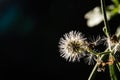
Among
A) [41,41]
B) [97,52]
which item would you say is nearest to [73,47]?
[97,52]

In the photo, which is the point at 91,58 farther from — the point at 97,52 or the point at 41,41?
the point at 41,41

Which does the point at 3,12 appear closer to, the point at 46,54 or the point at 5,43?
the point at 5,43

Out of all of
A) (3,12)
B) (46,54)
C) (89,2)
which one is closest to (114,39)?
(89,2)

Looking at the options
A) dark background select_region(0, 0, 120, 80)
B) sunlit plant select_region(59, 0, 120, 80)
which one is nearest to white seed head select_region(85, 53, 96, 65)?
sunlit plant select_region(59, 0, 120, 80)

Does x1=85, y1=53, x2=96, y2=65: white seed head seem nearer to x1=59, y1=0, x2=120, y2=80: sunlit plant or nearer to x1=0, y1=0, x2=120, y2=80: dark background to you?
x1=59, y1=0, x2=120, y2=80: sunlit plant

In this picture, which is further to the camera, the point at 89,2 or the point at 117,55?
the point at 89,2

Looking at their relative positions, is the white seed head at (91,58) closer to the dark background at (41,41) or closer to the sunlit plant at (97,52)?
the sunlit plant at (97,52)
